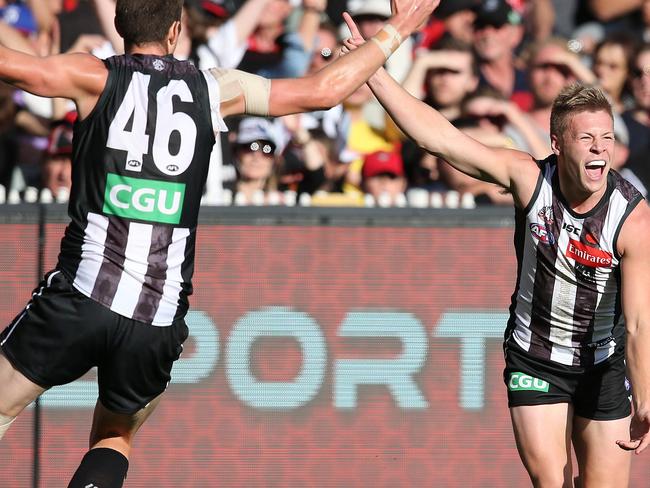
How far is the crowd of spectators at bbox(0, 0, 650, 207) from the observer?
25.0ft

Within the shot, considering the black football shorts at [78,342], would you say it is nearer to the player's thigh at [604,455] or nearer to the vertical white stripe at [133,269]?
the vertical white stripe at [133,269]

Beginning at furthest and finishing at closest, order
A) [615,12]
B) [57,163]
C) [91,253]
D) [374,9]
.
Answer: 1. [615,12]
2. [374,9]
3. [57,163]
4. [91,253]

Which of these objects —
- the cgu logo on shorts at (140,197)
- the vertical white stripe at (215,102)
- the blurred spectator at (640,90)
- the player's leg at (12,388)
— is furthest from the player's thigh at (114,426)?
the blurred spectator at (640,90)

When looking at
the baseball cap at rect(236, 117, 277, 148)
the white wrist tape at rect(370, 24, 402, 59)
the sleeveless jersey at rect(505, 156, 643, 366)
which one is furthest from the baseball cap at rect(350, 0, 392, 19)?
the white wrist tape at rect(370, 24, 402, 59)

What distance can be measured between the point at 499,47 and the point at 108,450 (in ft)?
17.1

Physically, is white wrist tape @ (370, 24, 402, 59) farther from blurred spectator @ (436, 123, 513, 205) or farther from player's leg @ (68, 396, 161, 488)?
blurred spectator @ (436, 123, 513, 205)

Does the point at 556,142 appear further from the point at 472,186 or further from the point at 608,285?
the point at 472,186

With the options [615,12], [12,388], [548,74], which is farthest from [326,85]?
[615,12]

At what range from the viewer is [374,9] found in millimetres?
8422

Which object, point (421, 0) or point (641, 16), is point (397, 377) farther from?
point (641, 16)

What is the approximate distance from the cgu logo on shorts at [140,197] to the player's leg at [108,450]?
89 centimetres

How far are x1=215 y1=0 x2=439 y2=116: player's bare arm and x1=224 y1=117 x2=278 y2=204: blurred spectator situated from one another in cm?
316

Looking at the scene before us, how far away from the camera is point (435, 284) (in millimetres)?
6289

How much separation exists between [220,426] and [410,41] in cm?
385
